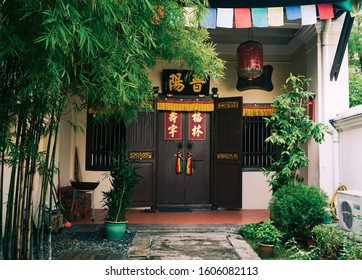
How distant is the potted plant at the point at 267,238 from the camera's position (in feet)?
13.7

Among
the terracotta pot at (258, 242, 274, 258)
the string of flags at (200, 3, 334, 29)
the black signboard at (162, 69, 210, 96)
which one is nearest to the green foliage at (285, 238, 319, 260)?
the terracotta pot at (258, 242, 274, 258)

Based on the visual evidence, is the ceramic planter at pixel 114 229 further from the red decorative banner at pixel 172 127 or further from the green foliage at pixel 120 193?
the red decorative banner at pixel 172 127

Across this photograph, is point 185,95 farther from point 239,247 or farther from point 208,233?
point 239,247

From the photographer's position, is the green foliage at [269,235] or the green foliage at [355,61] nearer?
the green foliage at [269,235]

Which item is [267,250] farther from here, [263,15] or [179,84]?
[179,84]

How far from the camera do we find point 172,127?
7324mm

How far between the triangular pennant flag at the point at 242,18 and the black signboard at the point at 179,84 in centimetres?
209

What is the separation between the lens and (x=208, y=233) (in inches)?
206

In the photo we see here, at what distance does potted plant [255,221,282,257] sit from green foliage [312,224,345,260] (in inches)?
17.8

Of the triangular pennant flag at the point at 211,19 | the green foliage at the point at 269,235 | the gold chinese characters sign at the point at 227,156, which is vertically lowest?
the green foliage at the point at 269,235

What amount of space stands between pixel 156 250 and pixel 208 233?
1.15m

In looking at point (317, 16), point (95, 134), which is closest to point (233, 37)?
point (317, 16)

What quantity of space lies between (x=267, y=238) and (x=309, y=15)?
315cm

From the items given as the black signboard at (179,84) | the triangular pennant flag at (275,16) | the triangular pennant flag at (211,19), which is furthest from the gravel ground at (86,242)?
the triangular pennant flag at (275,16)
